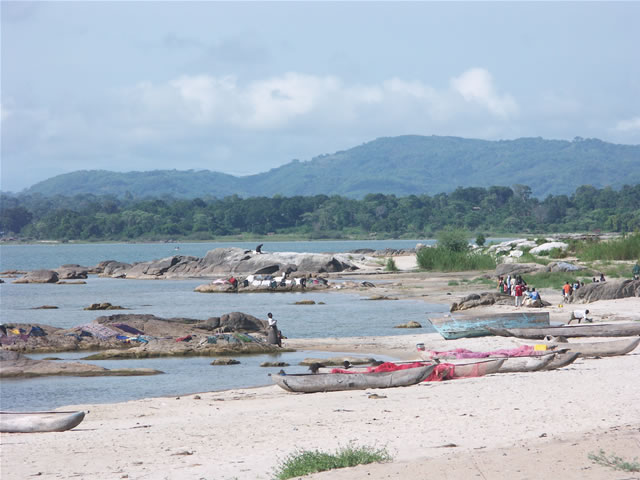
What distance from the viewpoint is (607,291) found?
36375 mm

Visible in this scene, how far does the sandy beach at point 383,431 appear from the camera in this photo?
1035 centimetres

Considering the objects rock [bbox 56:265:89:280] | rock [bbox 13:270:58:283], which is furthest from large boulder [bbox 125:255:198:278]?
rock [bbox 13:270:58:283]

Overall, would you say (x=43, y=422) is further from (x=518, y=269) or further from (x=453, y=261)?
(x=453, y=261)

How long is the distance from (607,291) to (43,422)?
27.2 meters

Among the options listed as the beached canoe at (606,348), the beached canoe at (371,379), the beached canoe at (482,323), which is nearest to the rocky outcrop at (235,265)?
the beached canoe at (482,323)

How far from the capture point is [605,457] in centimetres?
977

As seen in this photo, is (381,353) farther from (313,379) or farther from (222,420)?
(222,420)

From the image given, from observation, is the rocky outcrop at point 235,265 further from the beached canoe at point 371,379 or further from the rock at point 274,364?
the beached canoe at point 371,379

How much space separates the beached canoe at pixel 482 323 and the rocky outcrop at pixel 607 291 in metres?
10.3

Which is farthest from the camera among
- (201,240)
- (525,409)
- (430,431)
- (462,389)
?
(201,240)

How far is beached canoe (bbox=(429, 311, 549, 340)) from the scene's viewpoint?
87.9 ft

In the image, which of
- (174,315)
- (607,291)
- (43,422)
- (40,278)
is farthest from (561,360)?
(40,278)

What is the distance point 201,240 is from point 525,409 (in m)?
171

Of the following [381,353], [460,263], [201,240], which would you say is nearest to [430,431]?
[381,353]
